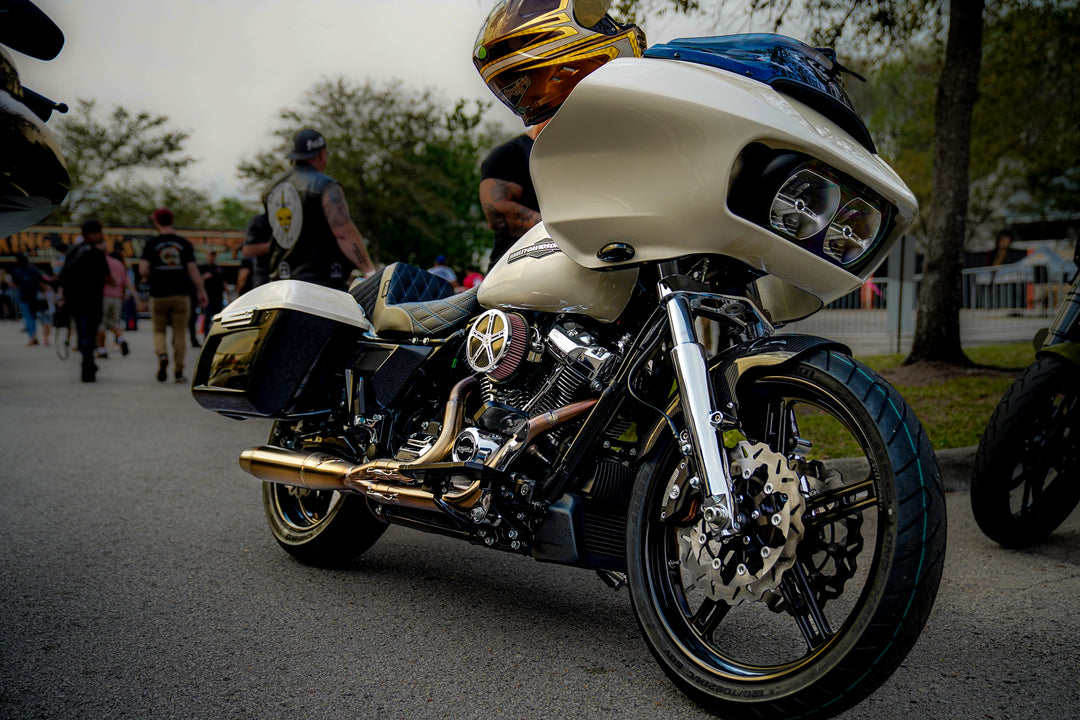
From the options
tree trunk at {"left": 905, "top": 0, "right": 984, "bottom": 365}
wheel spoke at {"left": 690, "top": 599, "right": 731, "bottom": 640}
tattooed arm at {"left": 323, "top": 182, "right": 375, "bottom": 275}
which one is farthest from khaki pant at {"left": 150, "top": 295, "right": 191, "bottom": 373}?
wheel spoke at {"left": 690, "top": 599, "right": 731, "bottom": 640}

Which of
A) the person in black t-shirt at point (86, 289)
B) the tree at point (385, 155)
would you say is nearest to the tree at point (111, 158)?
the tree at point (385, 155)

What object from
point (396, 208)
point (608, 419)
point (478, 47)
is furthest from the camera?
point (396, 208)

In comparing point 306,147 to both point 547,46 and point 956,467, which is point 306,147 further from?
point 956,467

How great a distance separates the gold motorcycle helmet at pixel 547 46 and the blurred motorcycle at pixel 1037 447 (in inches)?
82.0

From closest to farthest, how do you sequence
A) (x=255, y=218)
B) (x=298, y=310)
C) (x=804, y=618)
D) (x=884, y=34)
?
(x=804, y=618)
(x=298, y=310)
(x=255, y=218)
(x=884, y=34)

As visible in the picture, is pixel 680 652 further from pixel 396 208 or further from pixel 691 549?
pixel 396 208

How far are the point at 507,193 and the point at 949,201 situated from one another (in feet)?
21.1

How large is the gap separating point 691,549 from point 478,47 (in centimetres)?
169

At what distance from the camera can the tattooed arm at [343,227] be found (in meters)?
5.76

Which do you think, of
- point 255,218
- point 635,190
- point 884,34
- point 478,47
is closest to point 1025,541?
point 635,190

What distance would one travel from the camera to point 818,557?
2.13 meters

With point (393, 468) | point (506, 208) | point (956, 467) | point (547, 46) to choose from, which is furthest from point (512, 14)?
point (956, 467)

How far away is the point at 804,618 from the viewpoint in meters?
2.03

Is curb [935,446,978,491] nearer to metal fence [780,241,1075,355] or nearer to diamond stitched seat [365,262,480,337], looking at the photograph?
diamond stitched seat [365,262,480,337]
